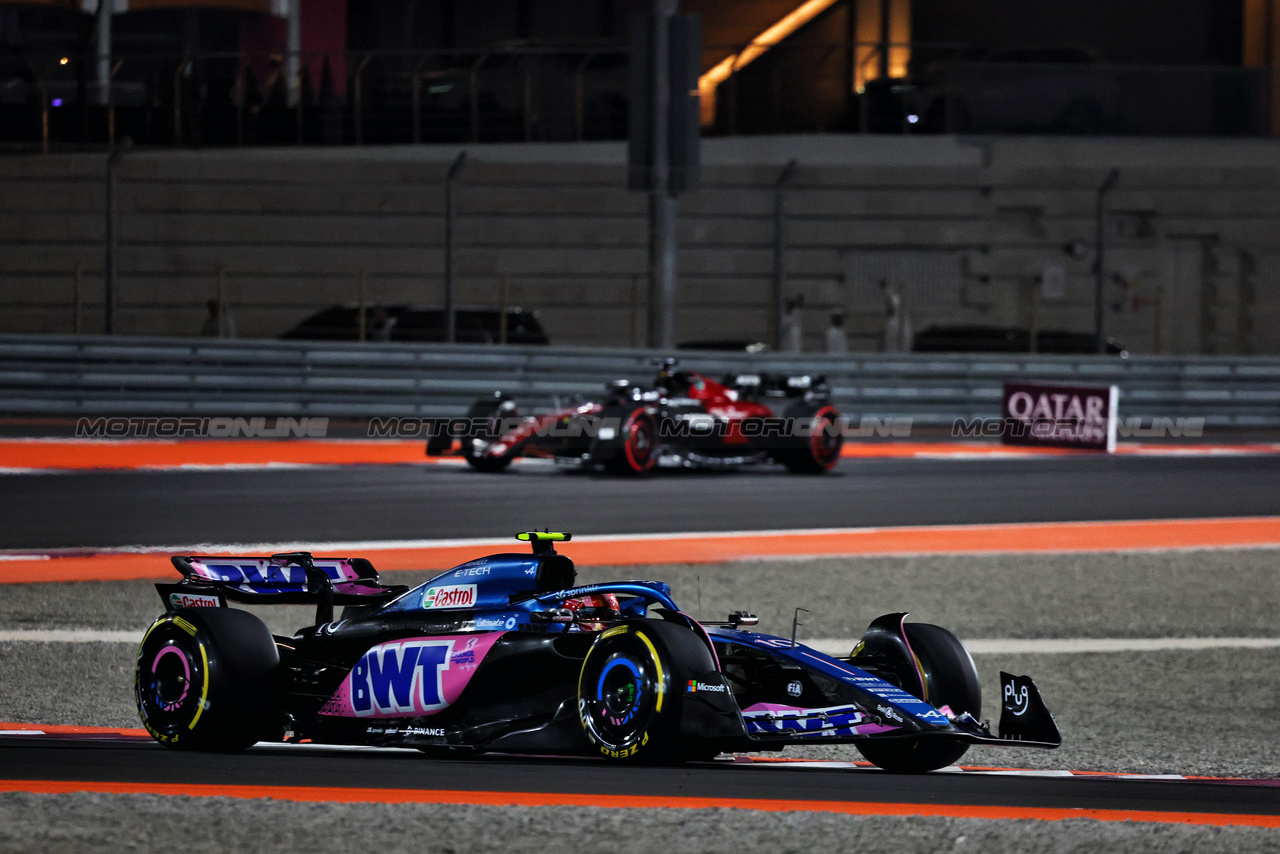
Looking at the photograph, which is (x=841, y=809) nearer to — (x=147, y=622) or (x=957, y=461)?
(x=147, y=622)

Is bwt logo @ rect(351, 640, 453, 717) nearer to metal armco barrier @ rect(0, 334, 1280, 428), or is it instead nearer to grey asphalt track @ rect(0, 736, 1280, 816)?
grey asphalt track @ rect(0, 736, 1280, 816)

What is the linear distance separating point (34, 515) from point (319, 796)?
8.51 metres

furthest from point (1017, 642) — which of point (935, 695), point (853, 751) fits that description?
point (935, 695)

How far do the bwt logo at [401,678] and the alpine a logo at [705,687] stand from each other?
91 cm

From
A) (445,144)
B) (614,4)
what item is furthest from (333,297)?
(614,4)

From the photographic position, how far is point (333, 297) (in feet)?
82.3

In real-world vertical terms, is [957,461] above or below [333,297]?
below

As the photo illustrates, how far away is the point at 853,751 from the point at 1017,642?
8.61 feet

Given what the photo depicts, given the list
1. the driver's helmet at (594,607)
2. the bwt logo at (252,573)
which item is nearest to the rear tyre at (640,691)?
the driver's helmet at (594,607)

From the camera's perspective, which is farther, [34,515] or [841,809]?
[34,515]

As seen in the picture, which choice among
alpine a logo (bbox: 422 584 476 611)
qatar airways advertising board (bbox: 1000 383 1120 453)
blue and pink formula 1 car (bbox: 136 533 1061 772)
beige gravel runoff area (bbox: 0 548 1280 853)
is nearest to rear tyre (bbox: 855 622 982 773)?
blue and pink formula 1 car (bbox: 136 533 1061 772)

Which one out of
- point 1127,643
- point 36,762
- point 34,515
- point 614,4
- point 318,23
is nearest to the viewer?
point 36,762

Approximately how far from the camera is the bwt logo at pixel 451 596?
561cm

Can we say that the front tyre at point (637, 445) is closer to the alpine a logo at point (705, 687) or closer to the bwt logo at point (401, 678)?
the bwt logo at point (401, 678)
